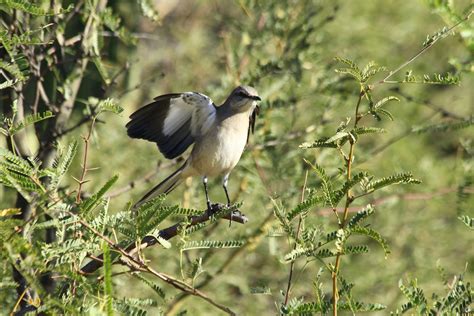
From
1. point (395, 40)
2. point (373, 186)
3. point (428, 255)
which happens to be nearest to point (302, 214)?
point (373, 186)

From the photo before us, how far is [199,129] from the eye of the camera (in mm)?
5031

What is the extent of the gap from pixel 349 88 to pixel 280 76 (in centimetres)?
49

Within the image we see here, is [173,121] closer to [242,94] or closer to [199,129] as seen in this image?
[199,129]

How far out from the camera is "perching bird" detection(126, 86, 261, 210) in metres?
4.69

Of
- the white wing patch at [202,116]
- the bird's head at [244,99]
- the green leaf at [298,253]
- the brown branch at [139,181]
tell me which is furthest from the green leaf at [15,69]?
the bird's head at [244,99]

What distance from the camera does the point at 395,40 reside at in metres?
8.06

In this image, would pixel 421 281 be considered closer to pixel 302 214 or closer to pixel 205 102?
pixel 205 102

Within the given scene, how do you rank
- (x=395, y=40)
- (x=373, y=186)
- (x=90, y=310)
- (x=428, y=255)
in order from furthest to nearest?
→ 1. (x=395, y=40)
2. (x=428, y=255)
3. (x=373, y=186)
4. (x=90, y=310)

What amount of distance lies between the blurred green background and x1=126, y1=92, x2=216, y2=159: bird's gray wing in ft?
0.44

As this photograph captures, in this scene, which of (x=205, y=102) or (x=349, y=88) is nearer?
(x=205, y=102)

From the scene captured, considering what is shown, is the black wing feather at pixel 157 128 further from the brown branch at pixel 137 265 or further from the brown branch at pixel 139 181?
the brown branch at pixel 137 265

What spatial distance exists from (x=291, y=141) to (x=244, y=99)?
930 mm

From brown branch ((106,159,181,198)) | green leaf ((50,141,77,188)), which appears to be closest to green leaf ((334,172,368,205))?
green leaf ((50,141,77,188))

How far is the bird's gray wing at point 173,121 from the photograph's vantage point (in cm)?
A: 461
